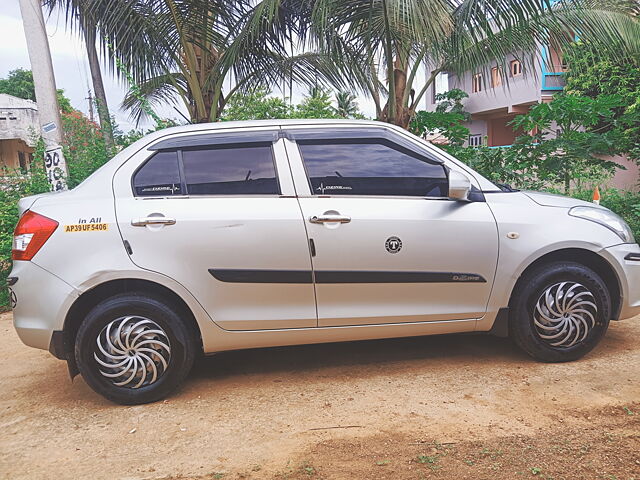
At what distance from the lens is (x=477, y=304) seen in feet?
12.1

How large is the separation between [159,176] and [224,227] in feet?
1.91

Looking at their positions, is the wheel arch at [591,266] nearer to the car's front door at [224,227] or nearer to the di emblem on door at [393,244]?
the di emblem on door at [393,244]

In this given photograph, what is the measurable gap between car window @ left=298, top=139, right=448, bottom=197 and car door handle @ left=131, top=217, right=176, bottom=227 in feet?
3.12

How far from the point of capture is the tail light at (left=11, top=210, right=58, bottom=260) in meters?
3.27

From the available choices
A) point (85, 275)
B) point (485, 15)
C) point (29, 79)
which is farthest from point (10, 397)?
point (29, 79)

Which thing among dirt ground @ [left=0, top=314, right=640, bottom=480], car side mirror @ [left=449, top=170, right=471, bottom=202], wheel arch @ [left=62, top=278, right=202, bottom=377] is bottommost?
dirt ground @ [left=0, top=314, right=640, bottom=480]

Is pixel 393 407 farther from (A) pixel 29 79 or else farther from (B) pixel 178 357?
(A) pixel 29 79

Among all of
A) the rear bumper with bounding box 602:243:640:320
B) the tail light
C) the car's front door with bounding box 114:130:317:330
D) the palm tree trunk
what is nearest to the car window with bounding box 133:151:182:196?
the car's front door with bounding box 114:130:317:330

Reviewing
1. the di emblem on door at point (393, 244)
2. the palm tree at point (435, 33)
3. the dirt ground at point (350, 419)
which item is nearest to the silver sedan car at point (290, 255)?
the di emblem on door at point (393, 244)

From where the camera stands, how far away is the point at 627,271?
3779mm

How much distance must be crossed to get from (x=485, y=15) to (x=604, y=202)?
11.3 ft

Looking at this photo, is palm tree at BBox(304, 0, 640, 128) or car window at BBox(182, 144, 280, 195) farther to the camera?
palm tree at BBox(304, 0, 640, 128)

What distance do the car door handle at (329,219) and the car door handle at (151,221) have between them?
88 cm

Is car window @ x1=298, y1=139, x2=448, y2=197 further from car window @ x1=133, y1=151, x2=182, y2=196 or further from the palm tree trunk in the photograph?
the palm tree trunk
